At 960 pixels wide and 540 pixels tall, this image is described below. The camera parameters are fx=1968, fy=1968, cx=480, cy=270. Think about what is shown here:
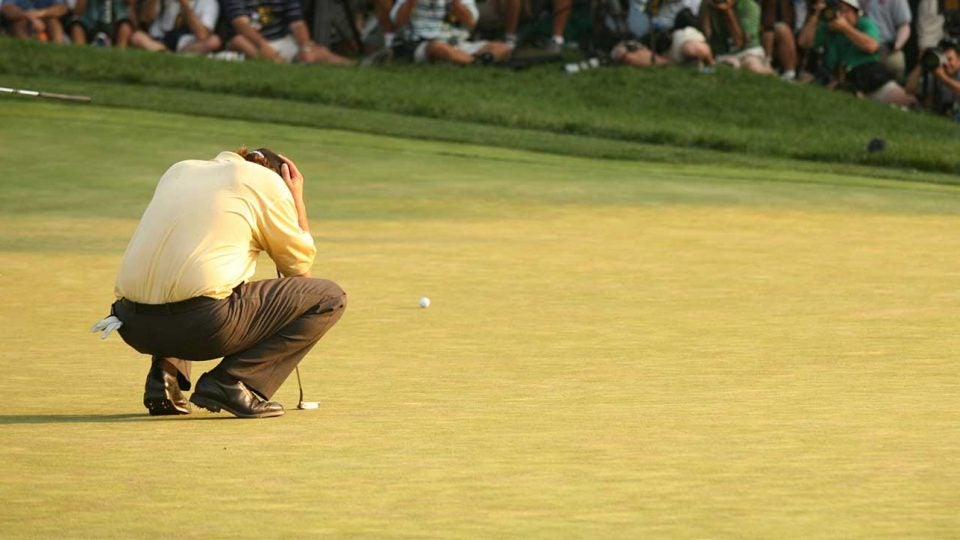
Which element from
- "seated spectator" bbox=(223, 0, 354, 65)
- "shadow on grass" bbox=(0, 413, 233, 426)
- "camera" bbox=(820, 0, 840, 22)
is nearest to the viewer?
"shadow on grass" bbox=(0, 413, 233, 426)

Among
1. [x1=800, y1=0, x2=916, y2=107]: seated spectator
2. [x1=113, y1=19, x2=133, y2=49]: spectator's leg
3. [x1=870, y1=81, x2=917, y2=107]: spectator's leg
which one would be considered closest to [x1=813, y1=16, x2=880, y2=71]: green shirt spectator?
[x1=800, y1=0, x2=916, y2=107]: seated spectator

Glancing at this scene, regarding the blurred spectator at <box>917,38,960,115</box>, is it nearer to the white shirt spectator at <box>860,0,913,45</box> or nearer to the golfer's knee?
the white shirt spectator at <box>860,0,913,45</box>

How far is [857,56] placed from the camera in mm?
19812

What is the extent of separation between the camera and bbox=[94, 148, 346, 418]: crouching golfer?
263 inches

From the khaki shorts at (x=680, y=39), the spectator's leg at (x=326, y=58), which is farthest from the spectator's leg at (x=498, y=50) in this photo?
the khaki shorts at (x=680, y=39)

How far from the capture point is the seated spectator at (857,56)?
19.5 meters

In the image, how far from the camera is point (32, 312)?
9.49 m

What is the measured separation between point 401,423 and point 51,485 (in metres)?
1.46

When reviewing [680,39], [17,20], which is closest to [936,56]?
[680,39]

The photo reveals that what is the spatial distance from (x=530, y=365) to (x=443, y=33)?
1280cm

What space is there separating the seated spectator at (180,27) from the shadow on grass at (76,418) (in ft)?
46.3

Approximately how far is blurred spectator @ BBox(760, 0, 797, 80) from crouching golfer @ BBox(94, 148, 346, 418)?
14018mm

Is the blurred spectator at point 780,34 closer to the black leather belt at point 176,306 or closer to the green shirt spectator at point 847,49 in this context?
the green shirt spectator at point 847,49

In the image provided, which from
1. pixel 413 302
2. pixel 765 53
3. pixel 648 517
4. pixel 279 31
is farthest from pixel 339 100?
pixel 648 517
